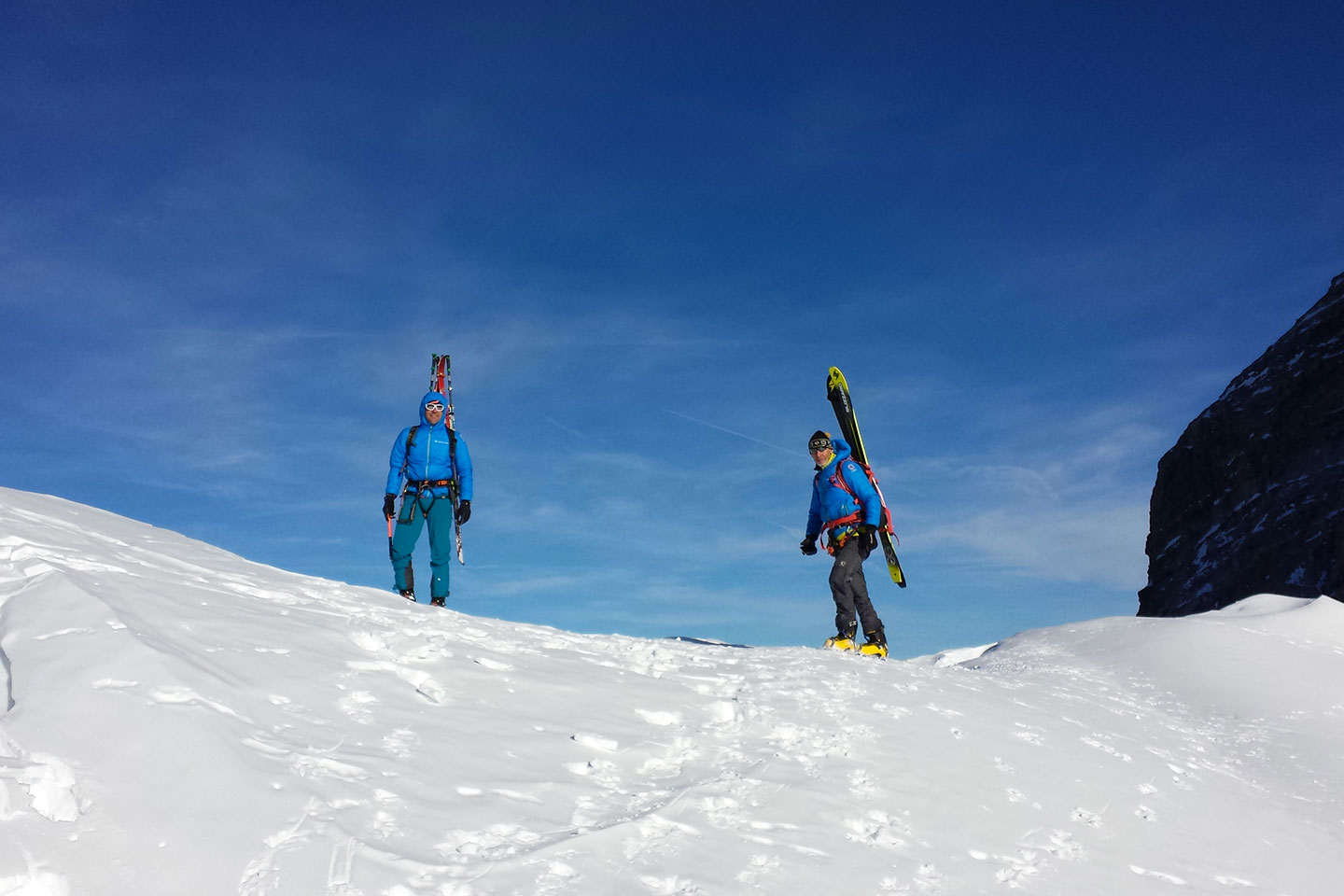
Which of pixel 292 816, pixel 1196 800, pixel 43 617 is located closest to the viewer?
pixel 292 816

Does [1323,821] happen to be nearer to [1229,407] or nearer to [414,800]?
[414,800]

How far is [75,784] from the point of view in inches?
135

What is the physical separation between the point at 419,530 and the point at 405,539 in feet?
0.66

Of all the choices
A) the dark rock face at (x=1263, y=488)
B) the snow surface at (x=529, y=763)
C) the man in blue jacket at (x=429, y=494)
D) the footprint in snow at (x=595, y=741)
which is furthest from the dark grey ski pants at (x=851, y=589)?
the dark rock face at (x=1263, y=488)

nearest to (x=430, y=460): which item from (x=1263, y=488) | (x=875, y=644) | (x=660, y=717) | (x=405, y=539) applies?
(x=405, y=539)

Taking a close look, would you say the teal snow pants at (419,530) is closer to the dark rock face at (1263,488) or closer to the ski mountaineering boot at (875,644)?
the ski mountaineering boot at (875,644)

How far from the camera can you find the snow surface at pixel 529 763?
138 inches

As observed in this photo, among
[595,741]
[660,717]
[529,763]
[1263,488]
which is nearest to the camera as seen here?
[529,763]

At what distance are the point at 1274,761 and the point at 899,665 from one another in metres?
3.18

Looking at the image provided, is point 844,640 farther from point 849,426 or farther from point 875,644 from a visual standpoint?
point 849,426

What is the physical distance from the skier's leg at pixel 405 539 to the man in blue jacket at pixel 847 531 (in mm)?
4795

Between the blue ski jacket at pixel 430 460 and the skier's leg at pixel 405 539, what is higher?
the blue ski jacket at pixel 430 460

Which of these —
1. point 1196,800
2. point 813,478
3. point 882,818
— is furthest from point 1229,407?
point 882,818

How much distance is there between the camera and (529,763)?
483 cm
